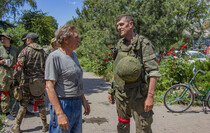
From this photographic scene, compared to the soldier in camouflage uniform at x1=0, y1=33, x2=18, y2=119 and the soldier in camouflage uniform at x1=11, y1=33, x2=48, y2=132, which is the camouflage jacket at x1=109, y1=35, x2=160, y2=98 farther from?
the soldier in camouflage uniform at x1=0, y1=33, x2=18, y2=119

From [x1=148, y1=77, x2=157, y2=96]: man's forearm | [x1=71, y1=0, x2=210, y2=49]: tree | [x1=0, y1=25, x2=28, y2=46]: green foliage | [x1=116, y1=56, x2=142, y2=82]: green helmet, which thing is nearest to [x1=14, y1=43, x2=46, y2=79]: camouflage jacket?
[x1=116, y1=56, x2=142, y2=82]: green helmet

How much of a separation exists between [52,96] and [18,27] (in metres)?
7.34

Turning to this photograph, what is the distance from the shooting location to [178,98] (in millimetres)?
5461

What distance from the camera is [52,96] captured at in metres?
2.02

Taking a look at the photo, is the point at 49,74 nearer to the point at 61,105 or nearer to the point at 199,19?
the point at 61,105

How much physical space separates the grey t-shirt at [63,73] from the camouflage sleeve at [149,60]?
956 mm

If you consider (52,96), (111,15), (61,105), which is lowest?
(61,105)

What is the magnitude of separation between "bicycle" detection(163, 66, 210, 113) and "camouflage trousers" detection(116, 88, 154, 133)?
273cm

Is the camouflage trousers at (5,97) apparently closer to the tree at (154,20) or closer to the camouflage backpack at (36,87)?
the camouflage backpack at (36,87)

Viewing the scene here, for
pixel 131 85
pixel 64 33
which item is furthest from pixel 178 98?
pixel 64 33

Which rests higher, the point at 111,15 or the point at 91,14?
the point at 91,14

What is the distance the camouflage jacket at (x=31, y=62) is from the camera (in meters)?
3.96

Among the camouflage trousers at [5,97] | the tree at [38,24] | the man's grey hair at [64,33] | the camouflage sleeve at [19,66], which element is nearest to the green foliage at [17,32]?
the tree at [38,24]

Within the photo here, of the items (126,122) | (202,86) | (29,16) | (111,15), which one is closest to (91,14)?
(111,15)
